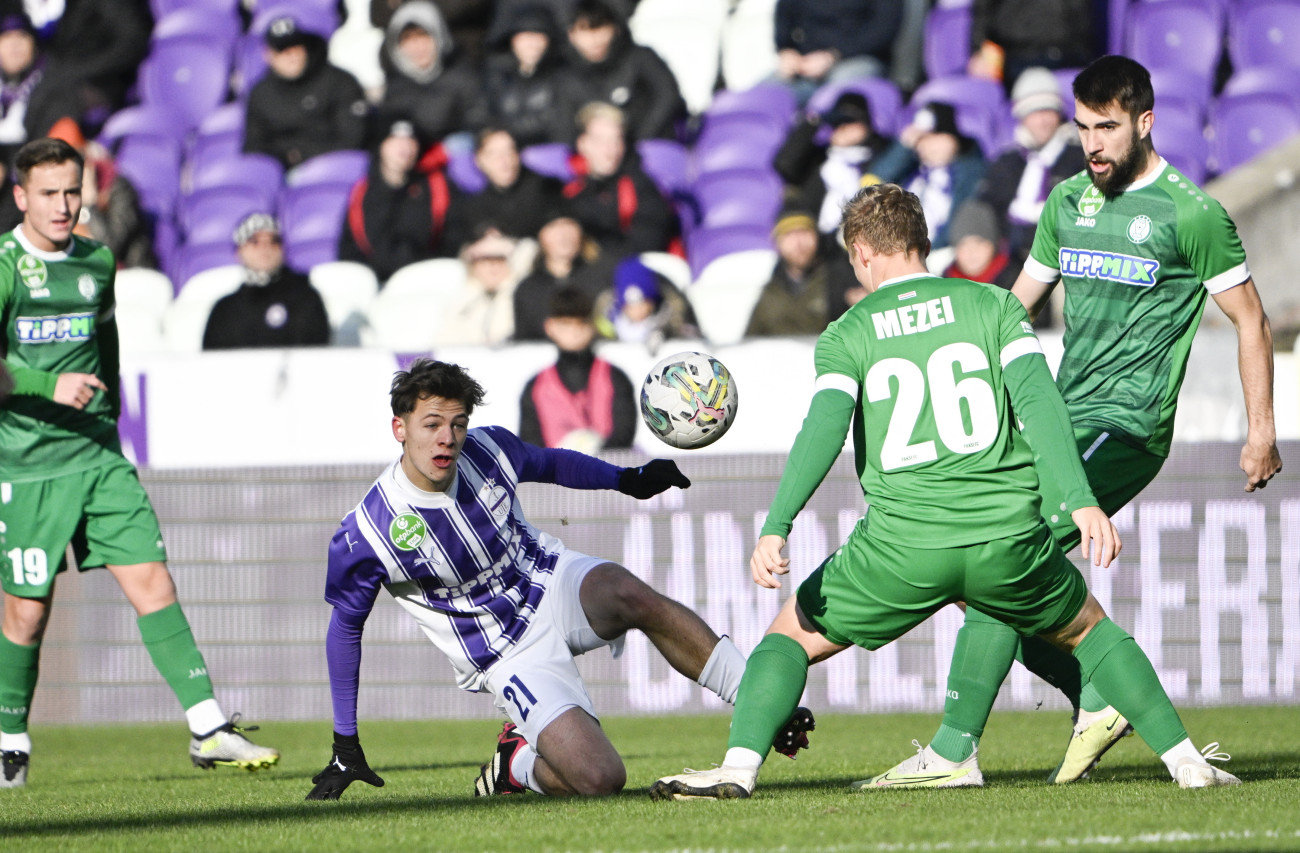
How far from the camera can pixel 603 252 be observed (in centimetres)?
1176

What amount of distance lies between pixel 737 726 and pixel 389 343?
7662mm

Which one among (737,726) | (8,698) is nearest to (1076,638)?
(737,726)

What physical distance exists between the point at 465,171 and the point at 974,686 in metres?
9.32

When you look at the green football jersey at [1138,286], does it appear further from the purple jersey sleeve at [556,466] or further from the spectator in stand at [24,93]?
the spectator in stand at [24,93]

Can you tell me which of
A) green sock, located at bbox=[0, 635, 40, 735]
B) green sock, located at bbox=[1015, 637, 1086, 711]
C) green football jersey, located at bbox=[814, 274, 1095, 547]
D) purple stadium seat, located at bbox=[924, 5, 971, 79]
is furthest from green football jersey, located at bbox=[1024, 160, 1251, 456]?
purple stadium seat, located at bbox=[924, 5, 971, 79]

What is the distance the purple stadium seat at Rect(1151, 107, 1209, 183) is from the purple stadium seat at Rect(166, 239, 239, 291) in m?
7.29

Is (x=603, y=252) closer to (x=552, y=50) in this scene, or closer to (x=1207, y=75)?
(x=552, y=50)

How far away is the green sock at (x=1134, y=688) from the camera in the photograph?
450cm

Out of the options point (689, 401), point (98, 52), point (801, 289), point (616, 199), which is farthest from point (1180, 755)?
point (98, 52)

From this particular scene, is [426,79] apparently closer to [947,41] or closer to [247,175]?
[247,175]

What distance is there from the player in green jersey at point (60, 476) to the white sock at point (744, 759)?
2.41m

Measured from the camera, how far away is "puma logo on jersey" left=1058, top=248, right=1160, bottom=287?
5059 millimetres

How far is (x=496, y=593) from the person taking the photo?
5410mm

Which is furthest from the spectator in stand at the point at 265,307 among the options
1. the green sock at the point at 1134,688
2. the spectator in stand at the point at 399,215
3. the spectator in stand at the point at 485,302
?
the green sock at the point at 1134,688
